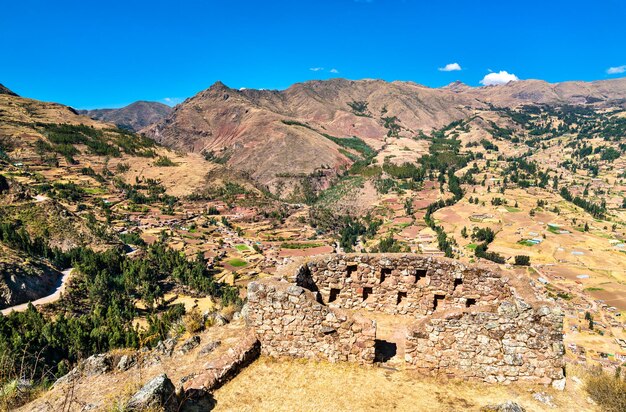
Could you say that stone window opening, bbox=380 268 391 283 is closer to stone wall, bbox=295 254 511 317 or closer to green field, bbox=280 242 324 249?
stone wall, bbox=295 254 511 317

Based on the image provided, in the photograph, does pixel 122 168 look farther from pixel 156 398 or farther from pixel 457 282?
pixel 156 398

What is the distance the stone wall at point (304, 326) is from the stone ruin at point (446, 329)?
0.11ft

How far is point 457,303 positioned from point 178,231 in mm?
109496

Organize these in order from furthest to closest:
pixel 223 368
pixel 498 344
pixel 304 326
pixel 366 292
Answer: pixel 366 292
pixel 304 326
pixel 223 368
pixel 498 344

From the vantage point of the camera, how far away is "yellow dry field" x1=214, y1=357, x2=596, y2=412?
1016cm

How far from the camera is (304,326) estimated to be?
11883 millimetres

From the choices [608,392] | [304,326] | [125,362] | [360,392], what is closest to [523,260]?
[608,392]

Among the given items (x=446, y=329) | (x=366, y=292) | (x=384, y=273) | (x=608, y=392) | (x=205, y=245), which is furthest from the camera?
(x=205, y=245)

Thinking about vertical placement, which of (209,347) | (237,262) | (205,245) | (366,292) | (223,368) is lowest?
(237,262)

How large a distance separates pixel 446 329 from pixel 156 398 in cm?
869

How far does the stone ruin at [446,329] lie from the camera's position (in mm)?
10688

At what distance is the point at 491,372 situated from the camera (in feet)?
Result: 35.8

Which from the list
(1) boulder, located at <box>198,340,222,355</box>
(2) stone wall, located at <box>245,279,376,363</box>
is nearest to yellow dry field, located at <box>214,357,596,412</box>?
(2) stone wall, located at <box>245,279,376,363</box>

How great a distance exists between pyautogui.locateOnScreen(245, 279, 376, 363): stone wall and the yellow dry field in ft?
1.75
